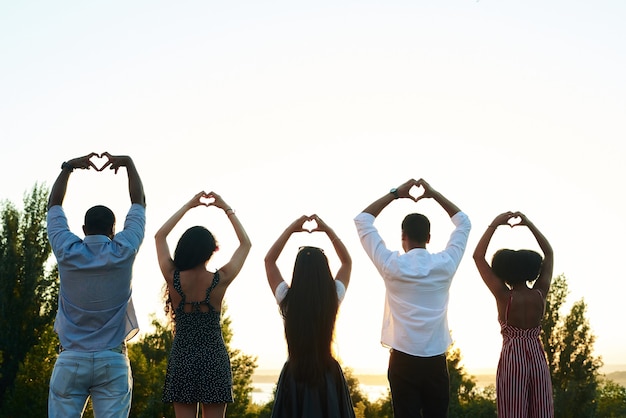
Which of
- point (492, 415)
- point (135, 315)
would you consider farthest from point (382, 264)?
point (492, 415)

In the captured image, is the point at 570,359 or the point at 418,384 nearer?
the point at 418,384

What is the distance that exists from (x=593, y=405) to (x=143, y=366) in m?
21.8

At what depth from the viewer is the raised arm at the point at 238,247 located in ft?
18.2

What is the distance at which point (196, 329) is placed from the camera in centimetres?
549

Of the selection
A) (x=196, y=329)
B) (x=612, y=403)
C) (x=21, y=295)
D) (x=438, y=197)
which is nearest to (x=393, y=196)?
(x=438, y=197)

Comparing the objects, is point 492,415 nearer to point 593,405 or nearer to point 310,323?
point 593,405

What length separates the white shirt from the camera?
559cm

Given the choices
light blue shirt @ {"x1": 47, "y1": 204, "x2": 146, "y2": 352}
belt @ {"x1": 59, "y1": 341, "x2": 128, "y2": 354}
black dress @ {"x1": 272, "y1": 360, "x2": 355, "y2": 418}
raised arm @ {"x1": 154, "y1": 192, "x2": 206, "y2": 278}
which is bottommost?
black dress @ {"x1": 272, "y1": 360, "x2": 355, "y2": 418}

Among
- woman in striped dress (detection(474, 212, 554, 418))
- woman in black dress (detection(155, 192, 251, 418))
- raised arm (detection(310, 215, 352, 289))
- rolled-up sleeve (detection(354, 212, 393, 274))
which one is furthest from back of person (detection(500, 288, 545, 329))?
woman in black dress (detection(155, 192, 251, 418))

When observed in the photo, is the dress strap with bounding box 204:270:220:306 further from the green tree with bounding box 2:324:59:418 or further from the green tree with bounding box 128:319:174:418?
the green tree with bounding box 2:324:59:418

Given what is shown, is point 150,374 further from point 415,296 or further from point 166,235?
point 415,296

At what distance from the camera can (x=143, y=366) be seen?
3672 centimetres

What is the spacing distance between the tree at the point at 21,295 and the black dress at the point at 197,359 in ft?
87.9

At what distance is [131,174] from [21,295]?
88.2 ft
